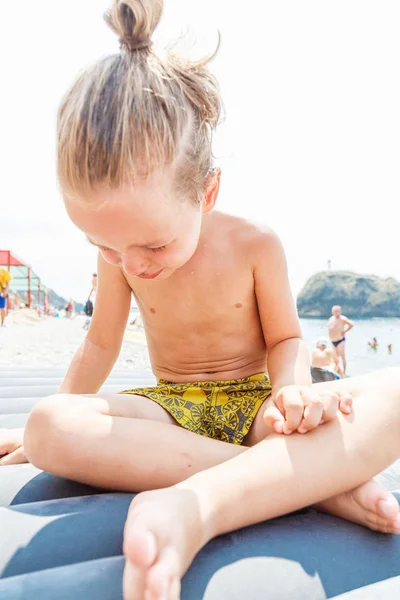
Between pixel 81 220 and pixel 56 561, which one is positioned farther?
pixel 81 220

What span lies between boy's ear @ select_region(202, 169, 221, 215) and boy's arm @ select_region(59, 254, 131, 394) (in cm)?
40

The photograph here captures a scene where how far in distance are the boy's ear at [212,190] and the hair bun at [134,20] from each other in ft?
1.03

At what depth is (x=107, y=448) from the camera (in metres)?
0.95

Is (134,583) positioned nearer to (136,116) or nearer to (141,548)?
(141,548)

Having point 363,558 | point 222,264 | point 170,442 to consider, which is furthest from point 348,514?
point 222,264

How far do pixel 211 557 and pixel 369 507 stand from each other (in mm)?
318

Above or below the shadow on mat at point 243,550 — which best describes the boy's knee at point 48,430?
above

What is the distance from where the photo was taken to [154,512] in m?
0.73

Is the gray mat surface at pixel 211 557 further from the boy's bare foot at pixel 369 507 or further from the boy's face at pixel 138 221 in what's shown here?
the boy's face at pixel 138 221

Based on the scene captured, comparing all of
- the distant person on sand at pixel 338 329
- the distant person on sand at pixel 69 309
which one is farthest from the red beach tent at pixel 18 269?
the distant person on sand at pixel 338 329

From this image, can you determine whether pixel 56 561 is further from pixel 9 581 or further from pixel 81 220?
pixel 81 220

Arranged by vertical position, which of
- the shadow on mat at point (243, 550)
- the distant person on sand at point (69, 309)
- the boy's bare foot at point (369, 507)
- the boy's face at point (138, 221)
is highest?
the boy's face at point (138, 221)

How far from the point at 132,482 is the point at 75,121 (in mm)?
717

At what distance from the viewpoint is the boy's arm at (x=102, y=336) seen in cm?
151
